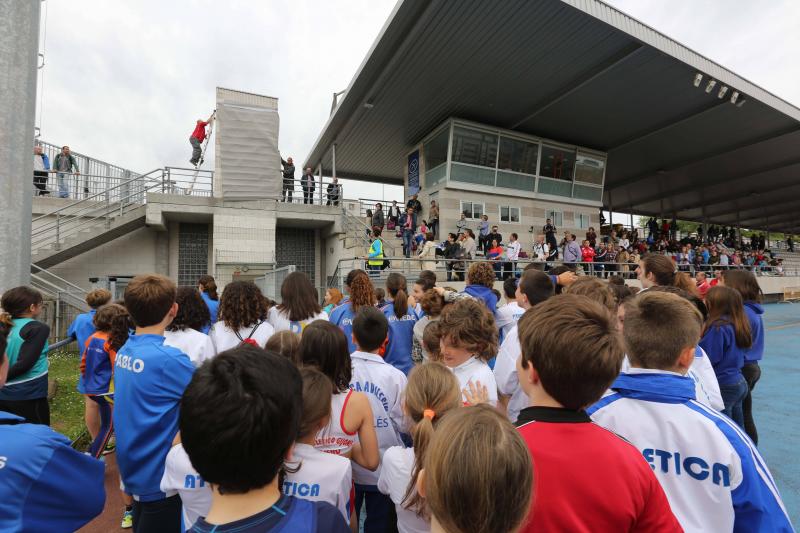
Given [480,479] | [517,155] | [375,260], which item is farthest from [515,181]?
[480,479]

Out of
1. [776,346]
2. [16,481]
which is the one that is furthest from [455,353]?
[776,346]

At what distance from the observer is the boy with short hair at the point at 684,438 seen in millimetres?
1373

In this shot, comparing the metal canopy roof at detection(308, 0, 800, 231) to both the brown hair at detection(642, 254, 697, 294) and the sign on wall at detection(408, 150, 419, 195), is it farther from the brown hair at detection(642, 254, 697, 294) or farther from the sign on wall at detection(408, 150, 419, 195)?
the brown hair at detection(642, 254, 697, 294)

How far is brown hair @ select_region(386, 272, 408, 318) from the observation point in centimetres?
458

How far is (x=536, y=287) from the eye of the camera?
3768 millimetres

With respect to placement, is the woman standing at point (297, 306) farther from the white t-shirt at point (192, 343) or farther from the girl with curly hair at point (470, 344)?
the girl with curly hair at point (470, 344)

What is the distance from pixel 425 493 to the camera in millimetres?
1020

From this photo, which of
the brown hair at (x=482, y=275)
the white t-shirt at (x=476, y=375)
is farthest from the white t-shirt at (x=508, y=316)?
the white t-shirt at (x=476, y=375)

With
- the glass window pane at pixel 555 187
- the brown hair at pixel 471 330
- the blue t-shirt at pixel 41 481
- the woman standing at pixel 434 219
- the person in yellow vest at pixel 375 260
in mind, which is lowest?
the blue t-shirt at pixel 41 481

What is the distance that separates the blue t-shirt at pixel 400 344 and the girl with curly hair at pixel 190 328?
5.66 ft

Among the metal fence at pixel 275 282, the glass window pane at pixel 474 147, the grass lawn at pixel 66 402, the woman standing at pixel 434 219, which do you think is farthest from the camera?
the glass window pane at pixel 474 147

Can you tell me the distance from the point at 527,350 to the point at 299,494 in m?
1.14

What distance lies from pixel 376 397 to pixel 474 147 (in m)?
16.9

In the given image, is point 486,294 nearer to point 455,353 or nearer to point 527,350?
point 455,353
